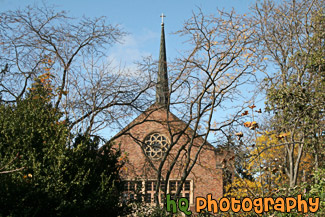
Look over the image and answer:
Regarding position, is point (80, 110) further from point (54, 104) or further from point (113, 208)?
point (113, 208)

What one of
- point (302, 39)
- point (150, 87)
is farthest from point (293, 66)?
point (150, 87)

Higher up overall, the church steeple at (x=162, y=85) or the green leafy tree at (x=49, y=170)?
the church steeple at (x=162, y=85)

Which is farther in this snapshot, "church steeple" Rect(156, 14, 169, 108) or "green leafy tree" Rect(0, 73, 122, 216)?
"church steeple" Rect(156, 14, 169, 108)

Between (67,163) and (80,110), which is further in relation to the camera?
(80,110)

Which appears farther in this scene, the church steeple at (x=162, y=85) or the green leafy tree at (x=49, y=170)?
the church steeple at (x=162, y=85)

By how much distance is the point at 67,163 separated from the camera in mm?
8797

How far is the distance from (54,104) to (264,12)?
7717 millimetres

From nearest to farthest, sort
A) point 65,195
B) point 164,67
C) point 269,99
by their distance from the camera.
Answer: point 65,195 < point 269,99 < point 164,67

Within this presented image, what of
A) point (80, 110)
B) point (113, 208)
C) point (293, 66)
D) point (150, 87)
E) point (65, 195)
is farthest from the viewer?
point (150, 87)

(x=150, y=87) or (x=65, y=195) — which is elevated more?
(x=150, y=87)

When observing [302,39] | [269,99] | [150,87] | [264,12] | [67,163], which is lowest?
[67,163]

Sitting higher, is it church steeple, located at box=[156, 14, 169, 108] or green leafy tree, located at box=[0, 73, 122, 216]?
church steeple, located at box=[156, 14, 169, 108]

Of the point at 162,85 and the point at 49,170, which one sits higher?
the point at 162,85

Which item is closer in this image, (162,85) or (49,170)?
(49,170)
